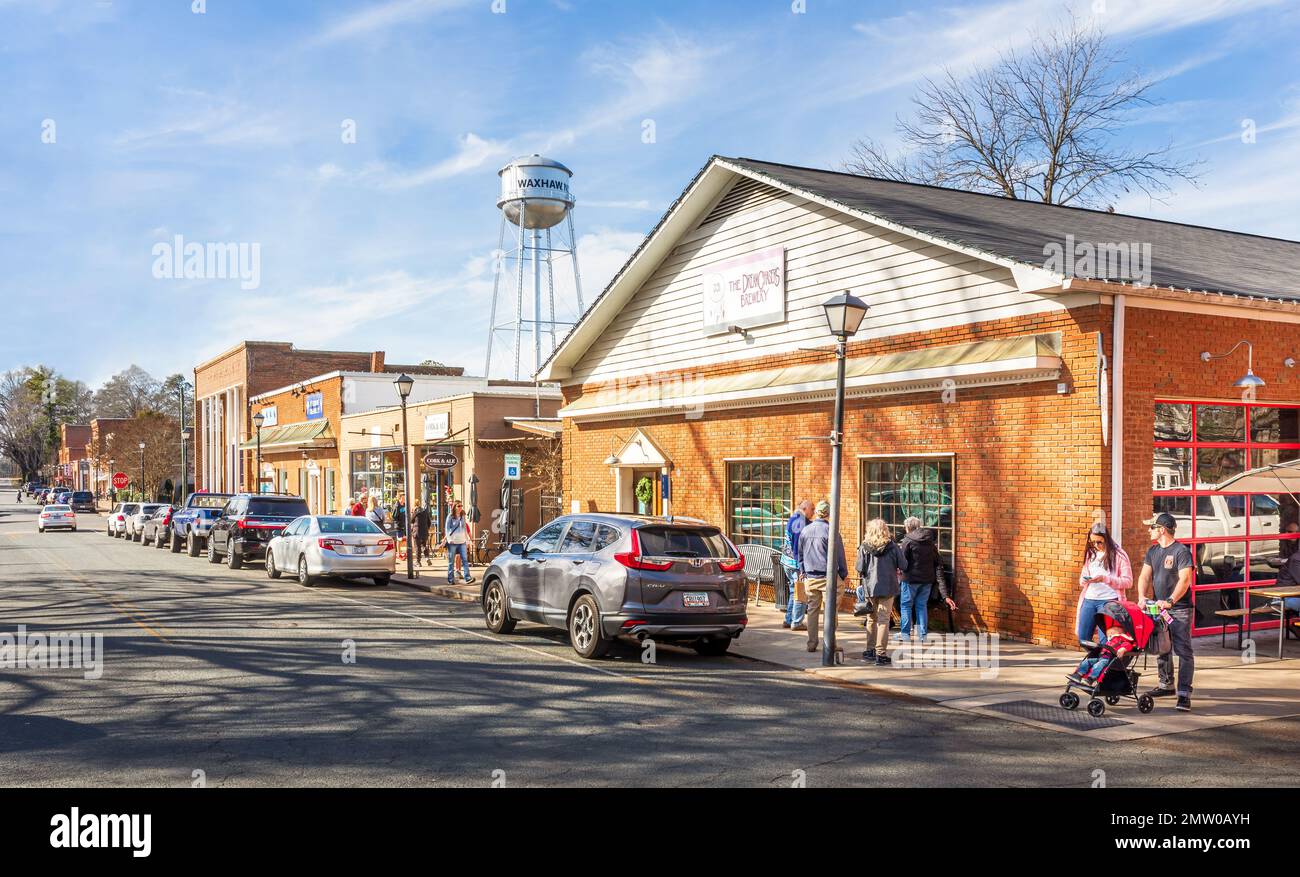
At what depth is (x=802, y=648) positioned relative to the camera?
13367 mm

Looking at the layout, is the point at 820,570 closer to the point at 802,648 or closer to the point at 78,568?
the point at 802,648

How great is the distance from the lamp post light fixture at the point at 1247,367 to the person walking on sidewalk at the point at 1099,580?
14.1ft

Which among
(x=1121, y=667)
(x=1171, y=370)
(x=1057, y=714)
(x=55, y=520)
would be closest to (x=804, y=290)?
(x=1171, y=370)

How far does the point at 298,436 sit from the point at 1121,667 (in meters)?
37.8

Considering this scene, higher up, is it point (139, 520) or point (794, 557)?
point (794, 557)

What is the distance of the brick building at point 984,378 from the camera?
500 inches

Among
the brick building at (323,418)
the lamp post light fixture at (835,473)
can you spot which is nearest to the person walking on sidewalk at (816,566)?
the lamp post light fixture at (835,473)

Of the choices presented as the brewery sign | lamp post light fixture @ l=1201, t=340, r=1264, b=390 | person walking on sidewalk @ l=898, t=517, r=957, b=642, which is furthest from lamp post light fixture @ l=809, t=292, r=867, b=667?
the brewery sign

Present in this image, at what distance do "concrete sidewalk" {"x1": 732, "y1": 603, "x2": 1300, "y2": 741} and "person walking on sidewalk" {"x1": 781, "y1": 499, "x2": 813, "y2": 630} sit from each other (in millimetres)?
321

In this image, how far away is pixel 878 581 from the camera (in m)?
12.1

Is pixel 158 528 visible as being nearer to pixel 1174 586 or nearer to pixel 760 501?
pixel 760 501

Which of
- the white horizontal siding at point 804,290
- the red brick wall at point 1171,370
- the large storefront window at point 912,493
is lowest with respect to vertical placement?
the large storefront window at point 912,493

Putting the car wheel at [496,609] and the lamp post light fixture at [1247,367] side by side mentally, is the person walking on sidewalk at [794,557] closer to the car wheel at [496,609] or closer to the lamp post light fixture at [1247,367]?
the car wheel at [496,609]

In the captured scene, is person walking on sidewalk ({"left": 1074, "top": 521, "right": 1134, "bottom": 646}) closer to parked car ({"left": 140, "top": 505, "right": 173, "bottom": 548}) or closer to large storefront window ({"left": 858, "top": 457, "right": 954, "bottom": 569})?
large storefront window ({"left": 858, "top": 457, "right": 954, "bottom": 569})
